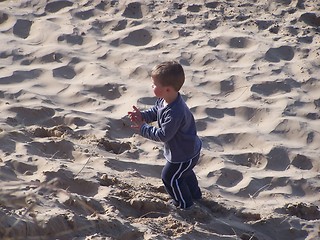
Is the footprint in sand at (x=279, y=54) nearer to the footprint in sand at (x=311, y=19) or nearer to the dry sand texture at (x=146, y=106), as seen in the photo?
the dry sand texture at (x=146, y=106)

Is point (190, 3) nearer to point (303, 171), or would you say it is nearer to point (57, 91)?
point (57, 91)

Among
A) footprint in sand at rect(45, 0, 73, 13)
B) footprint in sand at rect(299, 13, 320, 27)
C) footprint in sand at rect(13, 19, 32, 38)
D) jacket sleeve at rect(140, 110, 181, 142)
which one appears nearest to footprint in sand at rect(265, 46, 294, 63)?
footprint in sand at rect(299, 13, 320, 27)

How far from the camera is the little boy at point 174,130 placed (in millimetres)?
4789

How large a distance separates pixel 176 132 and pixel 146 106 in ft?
4.61

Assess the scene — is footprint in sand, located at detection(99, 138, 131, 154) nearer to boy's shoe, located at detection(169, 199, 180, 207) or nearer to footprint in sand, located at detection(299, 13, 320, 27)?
boy's shoe, located at detection(169, 199, 180, 207)

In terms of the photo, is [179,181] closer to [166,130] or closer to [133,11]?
[166,130]

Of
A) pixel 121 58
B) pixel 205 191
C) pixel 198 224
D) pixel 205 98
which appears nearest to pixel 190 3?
pixel 121 58

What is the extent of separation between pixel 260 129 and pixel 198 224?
152cm

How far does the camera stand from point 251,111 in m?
6.23

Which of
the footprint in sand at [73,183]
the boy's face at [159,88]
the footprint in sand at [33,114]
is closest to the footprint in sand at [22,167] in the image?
the footprint in sand at [73,183]

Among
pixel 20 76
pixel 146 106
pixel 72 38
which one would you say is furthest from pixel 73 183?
pixel 72 38

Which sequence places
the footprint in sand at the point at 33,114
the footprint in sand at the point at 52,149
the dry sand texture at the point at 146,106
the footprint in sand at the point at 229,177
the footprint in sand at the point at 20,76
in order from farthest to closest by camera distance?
the footprint in sand at the point at 20,76
the footprint in sand at the point at 33,114
the footprint in sand at the point at 229,177
the footprint in sand at the point at 52,149
the dry sand texture at the point at 146,106

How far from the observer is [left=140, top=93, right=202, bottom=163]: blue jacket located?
479 centimetres

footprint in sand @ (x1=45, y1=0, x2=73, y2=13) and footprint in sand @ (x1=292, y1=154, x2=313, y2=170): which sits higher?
footprint in sand @ (x1=45, y1=0, x2=73, y2=13)
